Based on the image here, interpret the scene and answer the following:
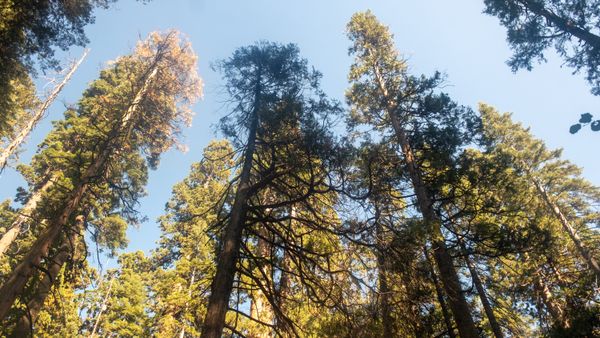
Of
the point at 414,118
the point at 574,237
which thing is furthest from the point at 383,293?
the point at 574,237

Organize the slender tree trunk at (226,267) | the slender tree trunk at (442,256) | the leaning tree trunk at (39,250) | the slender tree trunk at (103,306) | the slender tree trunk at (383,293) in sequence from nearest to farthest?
the slender tree trunk at (226,267) → the slender tree trunk at (383,293) → the leaning tree trunk at (39,250) → the slender tree trunk at (442,256) → the slender tree trunk at (103,306)

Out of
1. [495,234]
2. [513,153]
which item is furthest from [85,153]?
[513,153]

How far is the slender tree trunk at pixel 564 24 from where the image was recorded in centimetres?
809

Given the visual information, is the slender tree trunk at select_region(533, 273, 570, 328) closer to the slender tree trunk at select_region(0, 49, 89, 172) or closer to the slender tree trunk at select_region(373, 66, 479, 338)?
the slender tree trunk at select_region(373, 66, 479, 338)

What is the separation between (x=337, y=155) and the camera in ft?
24.3

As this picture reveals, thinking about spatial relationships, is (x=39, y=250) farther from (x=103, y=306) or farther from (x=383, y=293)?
(x=103, y=306)

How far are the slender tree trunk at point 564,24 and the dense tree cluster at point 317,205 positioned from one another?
0.23 feet

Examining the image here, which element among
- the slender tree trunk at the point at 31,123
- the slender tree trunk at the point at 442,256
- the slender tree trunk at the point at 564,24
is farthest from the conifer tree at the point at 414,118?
the slender tree trunk at the point at 31,123

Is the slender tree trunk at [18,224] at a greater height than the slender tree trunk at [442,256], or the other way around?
the slender tree trunk at [18,224]

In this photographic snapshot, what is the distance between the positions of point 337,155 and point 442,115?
6356 mm

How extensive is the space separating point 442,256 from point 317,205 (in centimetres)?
373

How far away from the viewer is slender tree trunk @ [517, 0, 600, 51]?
8.09 metres

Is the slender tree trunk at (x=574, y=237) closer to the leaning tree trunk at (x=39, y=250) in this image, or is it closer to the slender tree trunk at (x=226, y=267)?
the slender tree trunk at (x=226, y=267)

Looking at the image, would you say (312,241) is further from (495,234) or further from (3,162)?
(3,162)
